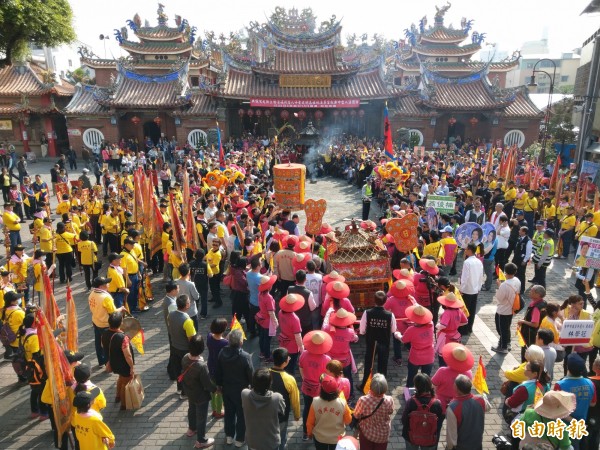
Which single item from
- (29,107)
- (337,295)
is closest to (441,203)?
(337,295)

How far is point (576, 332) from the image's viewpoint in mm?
5340

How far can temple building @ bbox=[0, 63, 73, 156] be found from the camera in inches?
1105

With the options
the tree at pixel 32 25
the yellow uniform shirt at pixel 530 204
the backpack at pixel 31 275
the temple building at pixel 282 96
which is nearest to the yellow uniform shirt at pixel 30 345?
the backpack at pixel 31 275

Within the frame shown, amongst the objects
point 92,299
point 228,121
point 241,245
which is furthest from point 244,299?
point 228,121

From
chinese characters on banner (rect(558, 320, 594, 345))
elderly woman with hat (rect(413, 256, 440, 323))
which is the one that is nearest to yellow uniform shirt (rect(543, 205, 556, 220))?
elderly woman with hat (rect(413, 256, 440, 323))

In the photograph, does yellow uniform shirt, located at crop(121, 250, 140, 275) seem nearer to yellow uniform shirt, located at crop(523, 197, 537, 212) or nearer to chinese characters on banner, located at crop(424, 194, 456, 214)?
chinese characters on banner, located at crop(424, 194, 456, 214)

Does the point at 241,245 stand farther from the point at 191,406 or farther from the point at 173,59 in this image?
the point at 173,59

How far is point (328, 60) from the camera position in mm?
30938

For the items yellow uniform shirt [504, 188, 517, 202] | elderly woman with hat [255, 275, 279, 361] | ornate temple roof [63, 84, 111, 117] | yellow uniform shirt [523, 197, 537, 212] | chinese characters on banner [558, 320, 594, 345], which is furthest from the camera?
ornate temple roof [63, 84, 111, 117]

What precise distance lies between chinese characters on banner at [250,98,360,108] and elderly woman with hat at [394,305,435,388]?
25.2 metres

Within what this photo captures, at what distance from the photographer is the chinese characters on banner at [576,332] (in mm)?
5301

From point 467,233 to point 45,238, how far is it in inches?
380

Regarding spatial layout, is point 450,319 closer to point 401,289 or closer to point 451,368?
point 401,289

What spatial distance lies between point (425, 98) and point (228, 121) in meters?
13.7
